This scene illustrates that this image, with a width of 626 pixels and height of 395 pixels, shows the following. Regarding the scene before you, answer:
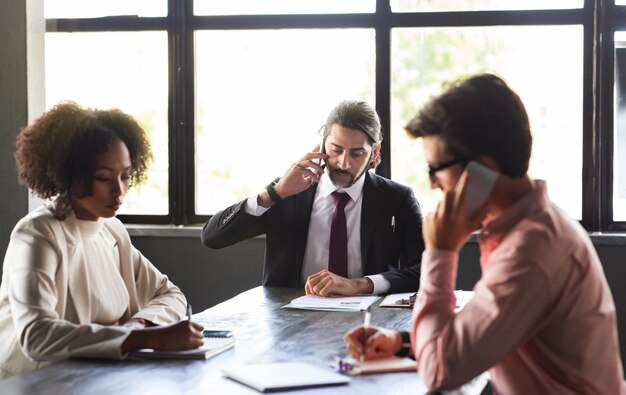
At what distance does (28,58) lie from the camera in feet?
16.3

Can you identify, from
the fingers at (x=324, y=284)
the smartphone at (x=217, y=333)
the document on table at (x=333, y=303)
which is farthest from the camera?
the fingers at (x=324, y=284)

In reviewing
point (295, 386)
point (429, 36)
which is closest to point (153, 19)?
point (429, 36)

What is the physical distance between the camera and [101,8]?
17.1ft

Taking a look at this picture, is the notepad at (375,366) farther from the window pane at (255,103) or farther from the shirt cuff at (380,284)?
the window pane at (255,103)

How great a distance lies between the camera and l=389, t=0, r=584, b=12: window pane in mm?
4816

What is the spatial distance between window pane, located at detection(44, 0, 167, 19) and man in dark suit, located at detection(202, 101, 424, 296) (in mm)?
1896

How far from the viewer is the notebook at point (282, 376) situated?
190 centimetres

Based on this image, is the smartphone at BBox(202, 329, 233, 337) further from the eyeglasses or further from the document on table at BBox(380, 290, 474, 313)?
the eyeglasses

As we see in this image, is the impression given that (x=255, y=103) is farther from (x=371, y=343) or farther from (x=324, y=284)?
(x=371, y=343)

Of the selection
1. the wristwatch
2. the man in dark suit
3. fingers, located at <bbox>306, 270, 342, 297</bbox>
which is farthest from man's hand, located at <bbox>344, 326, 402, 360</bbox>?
the wristwatch

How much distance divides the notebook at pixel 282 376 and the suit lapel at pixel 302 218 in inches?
59.6

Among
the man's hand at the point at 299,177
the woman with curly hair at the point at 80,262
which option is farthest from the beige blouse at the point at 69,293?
the man's hand at the point at 299,177

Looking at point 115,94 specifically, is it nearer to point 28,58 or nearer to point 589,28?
point 28,58

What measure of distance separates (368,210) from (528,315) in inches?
81.9
